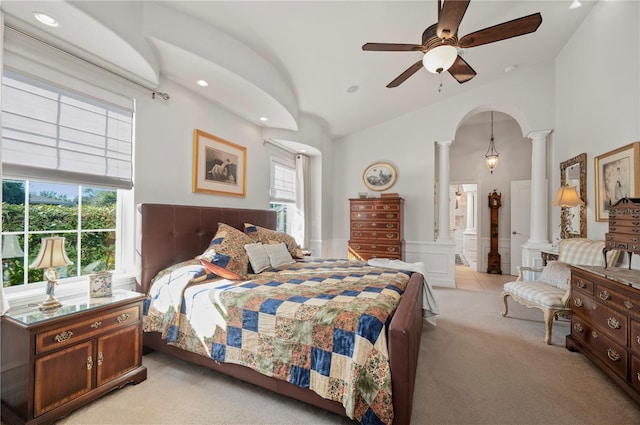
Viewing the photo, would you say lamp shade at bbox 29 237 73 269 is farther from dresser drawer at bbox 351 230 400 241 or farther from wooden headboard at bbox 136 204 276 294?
dresser drawer at bbox 351 230 400 241

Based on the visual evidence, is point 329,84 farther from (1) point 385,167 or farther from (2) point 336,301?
(2) point 336,301

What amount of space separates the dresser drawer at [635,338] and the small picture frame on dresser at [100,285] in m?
3.63

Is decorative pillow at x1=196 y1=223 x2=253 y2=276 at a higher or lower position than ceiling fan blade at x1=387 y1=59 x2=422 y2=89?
lower

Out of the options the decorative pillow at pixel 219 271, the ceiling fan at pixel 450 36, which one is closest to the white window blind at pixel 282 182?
the decorative pillow at pixel 219 271

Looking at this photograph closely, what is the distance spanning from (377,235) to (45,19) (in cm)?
456

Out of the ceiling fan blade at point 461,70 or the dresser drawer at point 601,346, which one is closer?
the dresser drawer at point 601,346

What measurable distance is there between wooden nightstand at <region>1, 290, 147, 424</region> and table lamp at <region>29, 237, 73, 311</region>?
62 millimetres

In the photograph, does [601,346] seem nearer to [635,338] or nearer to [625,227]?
[635,338]

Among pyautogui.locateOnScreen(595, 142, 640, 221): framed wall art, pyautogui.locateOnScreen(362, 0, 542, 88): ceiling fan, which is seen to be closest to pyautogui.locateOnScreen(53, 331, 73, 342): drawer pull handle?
pyautogui.locateOnScreen(362, 0, 542, 88): ceiling fan

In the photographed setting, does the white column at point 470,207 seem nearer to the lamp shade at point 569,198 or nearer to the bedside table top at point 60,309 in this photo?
the lamp shade at point 569,198

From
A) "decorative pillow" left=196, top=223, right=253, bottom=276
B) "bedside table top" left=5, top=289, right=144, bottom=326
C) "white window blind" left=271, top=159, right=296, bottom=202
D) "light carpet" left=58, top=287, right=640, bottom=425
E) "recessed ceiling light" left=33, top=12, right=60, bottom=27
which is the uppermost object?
"recessed ceiling light" left=33, top=12, right=60, bottom=27

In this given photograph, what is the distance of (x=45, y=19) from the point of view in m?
1.78

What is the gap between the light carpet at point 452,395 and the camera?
1.72 metres

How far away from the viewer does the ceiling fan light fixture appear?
2.22 meters
